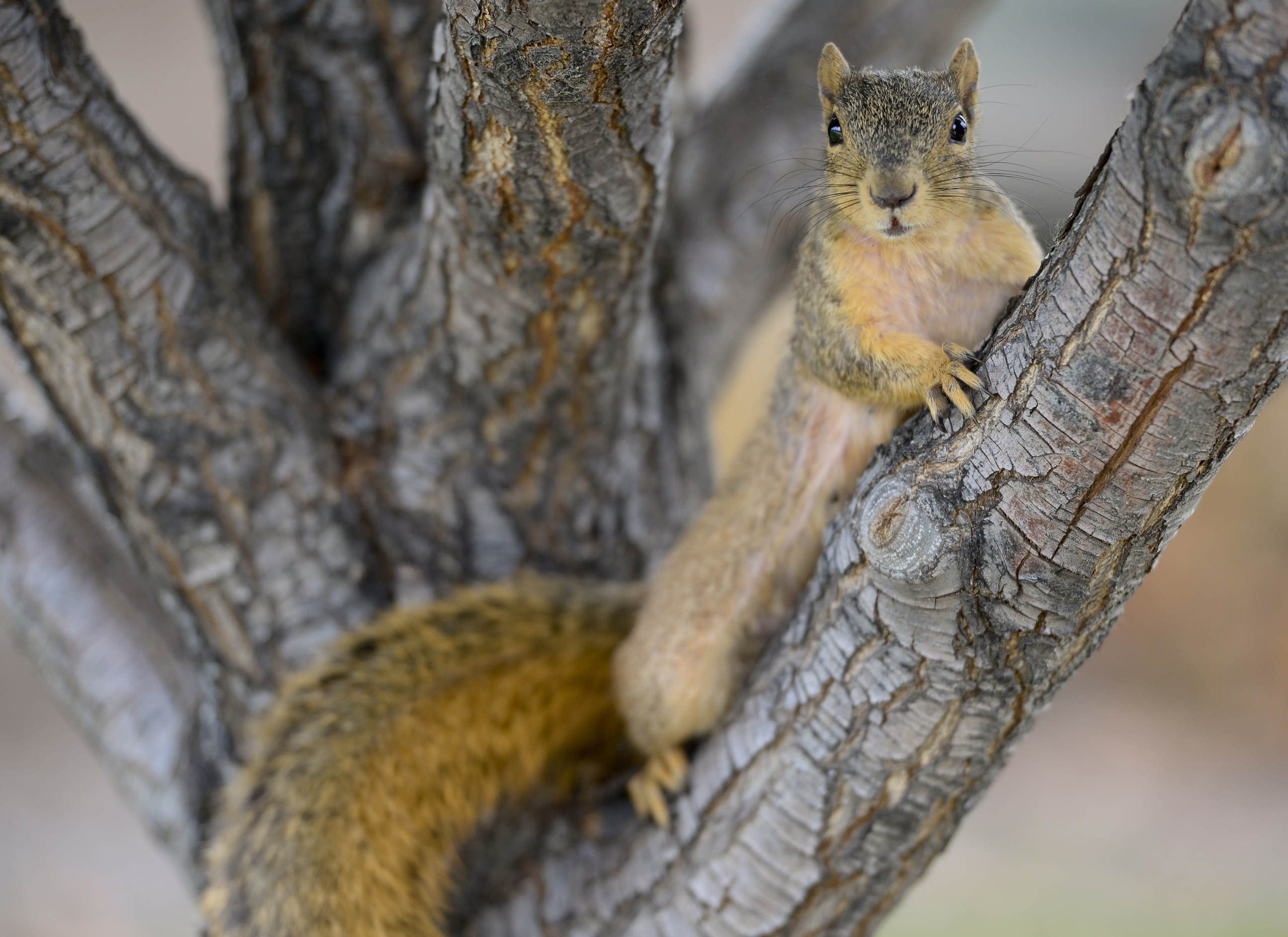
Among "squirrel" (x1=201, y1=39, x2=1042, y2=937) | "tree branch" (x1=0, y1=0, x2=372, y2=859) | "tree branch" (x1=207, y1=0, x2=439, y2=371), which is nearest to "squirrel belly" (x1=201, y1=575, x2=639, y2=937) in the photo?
"squirrel" (x1=201, y1=39, x2=1042, y2=937)

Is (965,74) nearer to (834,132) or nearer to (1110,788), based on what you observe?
(834,132)

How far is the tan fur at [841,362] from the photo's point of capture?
3.25 feet

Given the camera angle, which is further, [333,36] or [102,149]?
[333,36]

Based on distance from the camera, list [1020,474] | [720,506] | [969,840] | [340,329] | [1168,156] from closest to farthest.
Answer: [1168,156], [1020,474], [720,506], [340,329], [969,840]

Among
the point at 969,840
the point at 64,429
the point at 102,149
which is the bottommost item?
the point at 969,840

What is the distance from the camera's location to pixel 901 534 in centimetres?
86

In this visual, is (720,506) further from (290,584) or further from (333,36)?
(333,36)

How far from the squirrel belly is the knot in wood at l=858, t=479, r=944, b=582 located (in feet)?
2.32

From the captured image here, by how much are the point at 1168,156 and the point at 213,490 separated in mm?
1193

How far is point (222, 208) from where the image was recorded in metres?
1.43

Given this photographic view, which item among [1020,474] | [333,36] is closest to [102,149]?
[333,36]

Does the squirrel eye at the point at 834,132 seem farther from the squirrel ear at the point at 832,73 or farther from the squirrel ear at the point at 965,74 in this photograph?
the squirrel ear at the point at 965,74

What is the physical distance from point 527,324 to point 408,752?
61cm

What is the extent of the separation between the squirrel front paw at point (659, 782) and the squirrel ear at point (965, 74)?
0.88 m
